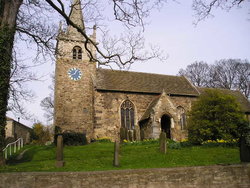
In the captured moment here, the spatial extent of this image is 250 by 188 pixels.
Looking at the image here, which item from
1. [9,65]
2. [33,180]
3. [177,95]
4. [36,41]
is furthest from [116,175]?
[177,95]

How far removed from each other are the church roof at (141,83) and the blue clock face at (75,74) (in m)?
1.93

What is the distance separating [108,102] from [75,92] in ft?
11.2

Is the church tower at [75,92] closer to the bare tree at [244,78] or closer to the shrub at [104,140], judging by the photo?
the shrub at [104,140]

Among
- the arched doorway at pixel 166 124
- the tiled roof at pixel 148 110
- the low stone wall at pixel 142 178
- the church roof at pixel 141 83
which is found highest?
the church roof at pixel 141 83

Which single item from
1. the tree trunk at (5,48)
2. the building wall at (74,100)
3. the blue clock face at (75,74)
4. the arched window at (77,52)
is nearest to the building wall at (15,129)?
the building wall at (74,100)

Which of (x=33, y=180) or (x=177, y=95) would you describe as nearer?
(x=33, y=180)

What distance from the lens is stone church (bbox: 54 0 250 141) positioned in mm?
21938

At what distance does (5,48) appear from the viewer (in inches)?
364

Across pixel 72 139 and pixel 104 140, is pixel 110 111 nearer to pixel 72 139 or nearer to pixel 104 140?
pixel 104 140

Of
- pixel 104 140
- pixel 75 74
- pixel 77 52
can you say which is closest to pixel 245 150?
pixel 104 140

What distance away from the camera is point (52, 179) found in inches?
275

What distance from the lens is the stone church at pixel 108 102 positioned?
72.0 ft

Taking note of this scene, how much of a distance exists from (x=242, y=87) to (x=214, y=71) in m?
5.38

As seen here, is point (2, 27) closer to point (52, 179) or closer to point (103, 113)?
point (52, 179)
